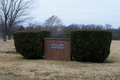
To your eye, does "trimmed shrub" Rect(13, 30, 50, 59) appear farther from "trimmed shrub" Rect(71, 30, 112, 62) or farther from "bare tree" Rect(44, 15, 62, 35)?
"bare tree" Rect(44, 15, 62, 35)

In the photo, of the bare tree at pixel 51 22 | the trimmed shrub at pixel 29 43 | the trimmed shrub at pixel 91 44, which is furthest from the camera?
the bare tree at pixel 51 22

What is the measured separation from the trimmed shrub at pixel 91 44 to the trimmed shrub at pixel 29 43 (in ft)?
8.86

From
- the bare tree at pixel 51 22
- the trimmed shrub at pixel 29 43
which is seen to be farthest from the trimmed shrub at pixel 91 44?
the bare tree at pixel 51 22

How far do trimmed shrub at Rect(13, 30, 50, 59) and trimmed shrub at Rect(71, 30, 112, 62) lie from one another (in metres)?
2.70

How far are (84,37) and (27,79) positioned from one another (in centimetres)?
497

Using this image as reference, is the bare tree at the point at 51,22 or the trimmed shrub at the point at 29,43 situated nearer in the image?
the trimmed shrub at the point at 29,43

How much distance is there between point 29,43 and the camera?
10.5 meters

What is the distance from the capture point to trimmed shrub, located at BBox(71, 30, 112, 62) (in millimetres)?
8984

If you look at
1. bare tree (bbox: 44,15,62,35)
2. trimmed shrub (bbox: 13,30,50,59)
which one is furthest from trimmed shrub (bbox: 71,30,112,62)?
bare tree (bbox: 44,15,62,35)

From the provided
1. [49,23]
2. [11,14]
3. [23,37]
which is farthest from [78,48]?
[49,23]

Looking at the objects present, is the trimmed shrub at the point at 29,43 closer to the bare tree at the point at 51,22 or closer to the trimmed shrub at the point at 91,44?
the trimmed shrub at the point at 91,44

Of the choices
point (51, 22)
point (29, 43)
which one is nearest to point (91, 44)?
point (29, 43)

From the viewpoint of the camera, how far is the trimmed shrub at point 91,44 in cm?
898

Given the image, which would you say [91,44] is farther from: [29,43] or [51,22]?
[51,22]
